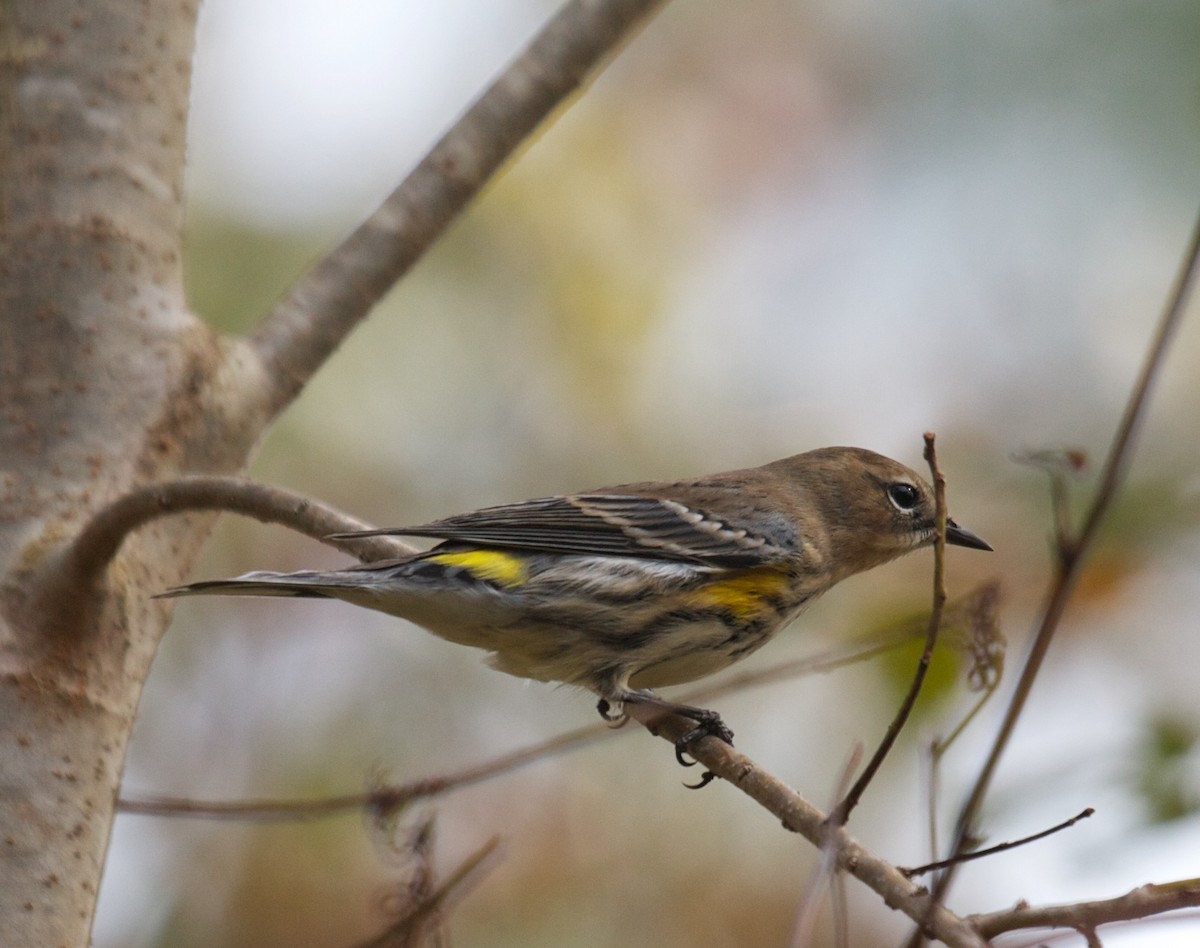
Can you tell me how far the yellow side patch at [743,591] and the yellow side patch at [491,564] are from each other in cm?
62

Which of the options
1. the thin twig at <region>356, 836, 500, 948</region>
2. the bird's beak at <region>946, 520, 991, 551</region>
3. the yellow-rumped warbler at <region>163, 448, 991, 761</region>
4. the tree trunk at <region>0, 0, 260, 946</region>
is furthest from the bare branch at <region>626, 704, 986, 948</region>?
the bird's beak at <region>946, 520, 991, 551</region>

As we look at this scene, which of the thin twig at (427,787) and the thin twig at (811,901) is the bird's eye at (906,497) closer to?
the thin twig at (427,787)

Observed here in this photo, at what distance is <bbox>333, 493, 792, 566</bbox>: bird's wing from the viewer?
14.6ft

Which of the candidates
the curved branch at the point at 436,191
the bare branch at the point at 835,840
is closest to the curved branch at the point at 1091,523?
the bare branch at the point at 835,840

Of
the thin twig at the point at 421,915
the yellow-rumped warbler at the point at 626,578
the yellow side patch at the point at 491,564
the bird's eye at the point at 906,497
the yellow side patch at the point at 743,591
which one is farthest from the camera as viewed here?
the bird's eye at the point at 906,497

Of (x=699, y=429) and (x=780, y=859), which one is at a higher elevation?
(x=699, y=429)

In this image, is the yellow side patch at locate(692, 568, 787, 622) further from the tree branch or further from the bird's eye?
the tree branch

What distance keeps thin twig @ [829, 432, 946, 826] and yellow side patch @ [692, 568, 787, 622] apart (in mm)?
2303

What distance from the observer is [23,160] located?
11.4 feet

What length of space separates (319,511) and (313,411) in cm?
497

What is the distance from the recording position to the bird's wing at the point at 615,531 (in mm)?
4445

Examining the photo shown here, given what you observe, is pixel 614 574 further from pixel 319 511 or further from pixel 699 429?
pixel 699 429

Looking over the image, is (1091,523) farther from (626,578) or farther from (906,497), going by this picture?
(906,497)

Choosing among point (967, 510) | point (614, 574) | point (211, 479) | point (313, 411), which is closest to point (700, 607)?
point (614, 574)
